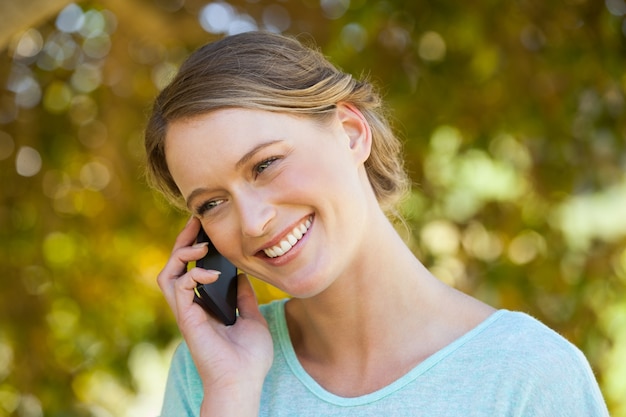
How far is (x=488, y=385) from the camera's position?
1.76 metres

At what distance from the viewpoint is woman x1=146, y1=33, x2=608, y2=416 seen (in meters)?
1.76

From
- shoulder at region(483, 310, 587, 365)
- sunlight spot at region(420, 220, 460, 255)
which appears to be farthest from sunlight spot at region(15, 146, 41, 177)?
shoulder at region(483, 310, 587, 365)

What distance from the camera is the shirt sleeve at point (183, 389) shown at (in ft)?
6.67

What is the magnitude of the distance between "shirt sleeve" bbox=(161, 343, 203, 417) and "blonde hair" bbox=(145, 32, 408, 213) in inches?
16.0

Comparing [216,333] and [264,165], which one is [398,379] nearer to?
[216,333]

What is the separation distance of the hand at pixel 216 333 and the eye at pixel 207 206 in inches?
6.1

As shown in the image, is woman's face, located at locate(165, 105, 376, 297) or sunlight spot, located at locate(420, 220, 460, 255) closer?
woman's face, located at locate(165, 105, 376, 297)

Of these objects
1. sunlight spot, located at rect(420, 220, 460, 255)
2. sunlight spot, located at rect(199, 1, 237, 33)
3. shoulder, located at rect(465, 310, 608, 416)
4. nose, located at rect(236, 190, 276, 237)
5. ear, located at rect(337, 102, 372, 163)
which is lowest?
sunlight spot, located at rect(420, 220, 460, 255)

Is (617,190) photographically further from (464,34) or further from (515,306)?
(464,34)

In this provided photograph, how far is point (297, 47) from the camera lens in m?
1.94

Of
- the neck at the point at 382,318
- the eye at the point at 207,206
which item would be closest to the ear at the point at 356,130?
the neck at the point at 382,318

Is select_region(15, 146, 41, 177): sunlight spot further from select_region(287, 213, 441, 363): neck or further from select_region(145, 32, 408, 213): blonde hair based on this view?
select_region(287, 213, 441, 363): neck

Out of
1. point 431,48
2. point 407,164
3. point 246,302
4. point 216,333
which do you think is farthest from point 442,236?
point 216,333

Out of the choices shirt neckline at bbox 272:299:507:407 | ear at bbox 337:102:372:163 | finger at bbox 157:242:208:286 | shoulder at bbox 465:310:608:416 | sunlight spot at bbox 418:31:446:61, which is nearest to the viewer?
shoulder at bbox 465:310:608:416
